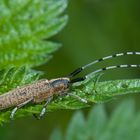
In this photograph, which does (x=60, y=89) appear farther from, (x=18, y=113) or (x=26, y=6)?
(x=26, y=6)

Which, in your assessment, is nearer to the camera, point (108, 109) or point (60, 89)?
point (60, 89)

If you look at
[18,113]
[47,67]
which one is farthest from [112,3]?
[18,113]

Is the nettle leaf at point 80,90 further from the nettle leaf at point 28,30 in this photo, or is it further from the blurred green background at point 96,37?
the blurred green background at point 96,37

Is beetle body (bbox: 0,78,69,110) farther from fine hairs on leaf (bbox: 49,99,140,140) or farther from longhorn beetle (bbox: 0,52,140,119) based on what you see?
fine hairs on leaf (bbox: 49,99,140,140)

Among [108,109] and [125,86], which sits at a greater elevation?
[125,86]

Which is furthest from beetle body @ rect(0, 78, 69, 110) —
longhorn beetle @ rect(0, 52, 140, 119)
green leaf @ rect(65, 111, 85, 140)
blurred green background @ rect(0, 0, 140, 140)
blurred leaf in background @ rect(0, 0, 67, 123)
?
blurred green background @ rect(0, 0, 140, 140)

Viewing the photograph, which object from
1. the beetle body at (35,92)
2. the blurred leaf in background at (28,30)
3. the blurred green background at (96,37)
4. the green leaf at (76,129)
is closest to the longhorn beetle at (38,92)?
the beetle body at (35,92)
